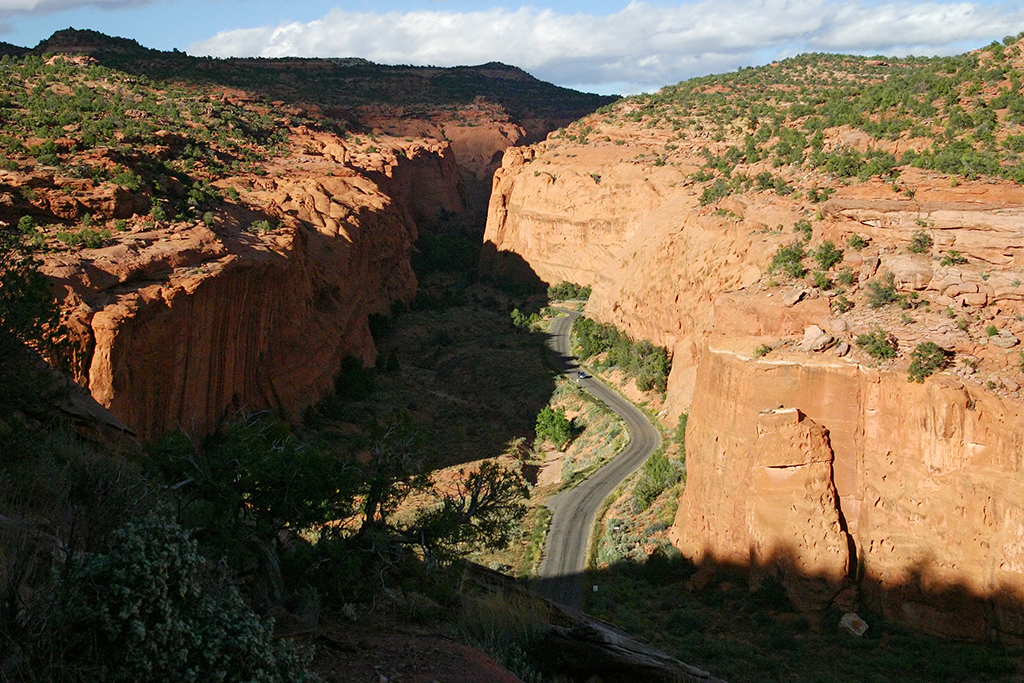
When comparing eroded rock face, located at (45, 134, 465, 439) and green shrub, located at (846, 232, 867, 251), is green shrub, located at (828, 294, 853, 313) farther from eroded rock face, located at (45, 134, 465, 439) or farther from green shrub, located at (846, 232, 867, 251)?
eroded rock face, located at (45, 134, 465, 439)

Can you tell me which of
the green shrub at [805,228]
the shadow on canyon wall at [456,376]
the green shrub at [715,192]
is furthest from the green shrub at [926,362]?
the green shrub at [715,192]

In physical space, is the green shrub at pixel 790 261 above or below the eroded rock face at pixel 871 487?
above

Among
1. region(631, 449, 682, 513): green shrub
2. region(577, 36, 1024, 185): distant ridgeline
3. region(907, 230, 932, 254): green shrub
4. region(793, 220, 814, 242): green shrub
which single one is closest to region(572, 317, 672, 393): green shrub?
region(577, 36, 1024, 185): distant ridgeline

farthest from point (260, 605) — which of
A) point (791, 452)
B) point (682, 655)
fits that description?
point (791, 452)

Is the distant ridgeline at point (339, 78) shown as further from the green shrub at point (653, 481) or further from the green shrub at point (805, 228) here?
the green shrub at point (805, 228)

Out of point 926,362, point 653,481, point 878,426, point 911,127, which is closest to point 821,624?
point 878,426

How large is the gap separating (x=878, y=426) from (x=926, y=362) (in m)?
1.99

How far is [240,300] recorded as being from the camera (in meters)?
30.9

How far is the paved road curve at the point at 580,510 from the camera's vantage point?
2633 cm

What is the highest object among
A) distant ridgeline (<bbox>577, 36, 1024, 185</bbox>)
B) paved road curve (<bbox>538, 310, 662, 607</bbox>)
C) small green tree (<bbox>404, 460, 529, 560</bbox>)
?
distant ridgeline (<bbox>577, 36, 1024, 185</bbox>)

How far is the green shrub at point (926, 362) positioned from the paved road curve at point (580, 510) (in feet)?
38.2

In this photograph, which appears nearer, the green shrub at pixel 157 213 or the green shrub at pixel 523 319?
the green shrub at pixel 157 213

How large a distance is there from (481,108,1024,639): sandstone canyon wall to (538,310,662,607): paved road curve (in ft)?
12.4

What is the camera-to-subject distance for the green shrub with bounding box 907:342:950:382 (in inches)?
798
